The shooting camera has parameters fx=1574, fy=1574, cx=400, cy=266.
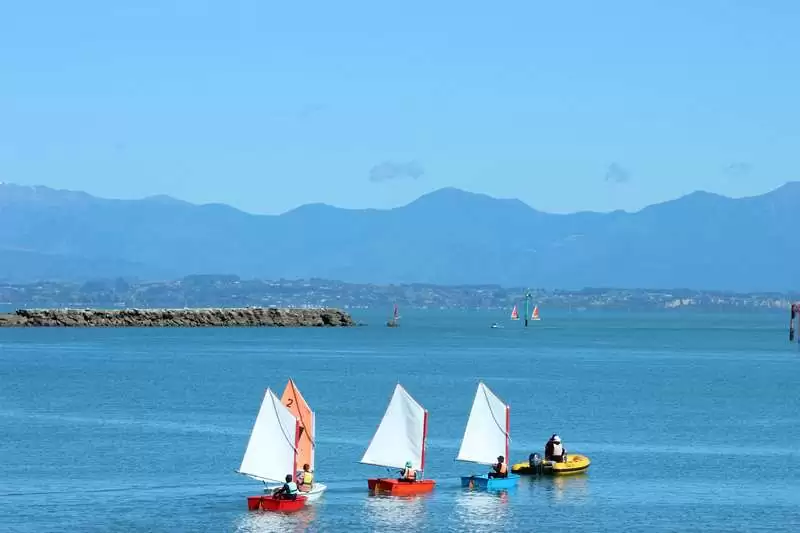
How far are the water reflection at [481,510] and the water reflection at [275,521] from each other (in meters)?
6.09

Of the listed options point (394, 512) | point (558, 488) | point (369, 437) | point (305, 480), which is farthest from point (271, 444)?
point (369, 437)

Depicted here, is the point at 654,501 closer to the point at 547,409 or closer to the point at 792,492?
the point at 792,492

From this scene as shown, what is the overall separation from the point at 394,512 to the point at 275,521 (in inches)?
208

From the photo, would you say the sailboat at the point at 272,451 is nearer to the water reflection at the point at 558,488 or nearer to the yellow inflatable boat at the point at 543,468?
the water reflection at the point at 558,488

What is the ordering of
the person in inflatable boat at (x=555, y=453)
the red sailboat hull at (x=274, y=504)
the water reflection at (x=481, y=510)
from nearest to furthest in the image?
the water reflection at (x=481, y=510), the red sailboat hull at (x=274, y=504), the person in inflatable boat at (x=555, y=453)

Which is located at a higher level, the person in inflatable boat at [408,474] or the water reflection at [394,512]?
the person in inflatable boat at [408,474]

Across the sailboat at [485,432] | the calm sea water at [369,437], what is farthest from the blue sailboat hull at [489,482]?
the sailboat at [485,432]

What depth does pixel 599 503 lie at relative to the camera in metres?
68.7

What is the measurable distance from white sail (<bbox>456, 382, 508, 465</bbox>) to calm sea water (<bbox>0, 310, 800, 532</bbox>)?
196 cm

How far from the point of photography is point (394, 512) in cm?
6494

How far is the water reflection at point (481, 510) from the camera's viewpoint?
63.1m

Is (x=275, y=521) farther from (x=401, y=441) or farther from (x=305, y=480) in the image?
(x=401, y=441)

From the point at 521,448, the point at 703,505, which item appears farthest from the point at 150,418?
the point at 703,505

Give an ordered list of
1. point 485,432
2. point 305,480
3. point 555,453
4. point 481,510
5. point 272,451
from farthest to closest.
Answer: point 555,453
point 485,432
point 481,510
point 305,480
point 272,451
